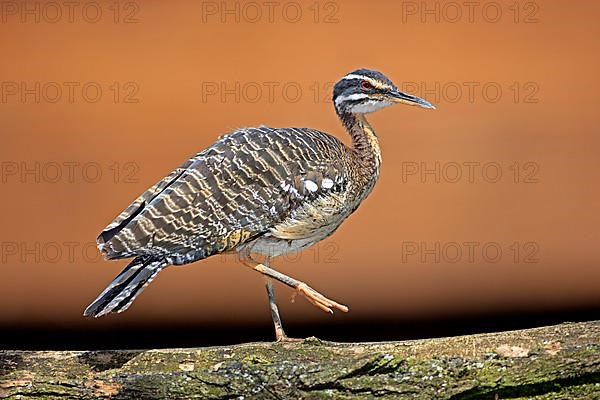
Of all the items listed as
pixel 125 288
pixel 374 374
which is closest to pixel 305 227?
pixel 125 288

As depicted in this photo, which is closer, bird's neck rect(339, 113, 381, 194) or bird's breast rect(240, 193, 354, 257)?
bird's breast rect(240, 193, 354, 257)

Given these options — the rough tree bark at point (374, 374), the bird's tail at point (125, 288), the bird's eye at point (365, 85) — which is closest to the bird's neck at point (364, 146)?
the bird's eye at point (365, 85)

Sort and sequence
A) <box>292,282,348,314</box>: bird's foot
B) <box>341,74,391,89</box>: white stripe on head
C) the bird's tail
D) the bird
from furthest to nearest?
<box>341,74,391,89</box>: white stripe on head, <box>292,282,348,314</box>: bird's foot, the bird, the bird's tail

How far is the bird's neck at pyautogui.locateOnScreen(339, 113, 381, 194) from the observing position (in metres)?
5.16

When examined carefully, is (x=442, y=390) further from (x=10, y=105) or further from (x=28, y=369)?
(x=10, y=105)

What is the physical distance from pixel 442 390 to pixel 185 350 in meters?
0.95

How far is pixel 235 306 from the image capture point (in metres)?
6.74

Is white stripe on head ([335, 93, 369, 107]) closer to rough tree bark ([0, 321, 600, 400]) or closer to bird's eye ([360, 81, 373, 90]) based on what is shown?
bird's eye ([360, 81, 373, 90])

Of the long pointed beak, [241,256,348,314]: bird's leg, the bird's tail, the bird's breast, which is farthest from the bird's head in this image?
the bird's tail

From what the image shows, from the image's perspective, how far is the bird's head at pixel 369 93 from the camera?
5086 mm

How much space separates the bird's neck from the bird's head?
0.09 metres

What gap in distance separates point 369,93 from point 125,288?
1645 millimetres

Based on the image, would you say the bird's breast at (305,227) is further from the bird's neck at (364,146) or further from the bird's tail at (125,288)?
the bird's tail at (125,288)

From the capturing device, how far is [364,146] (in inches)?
206
